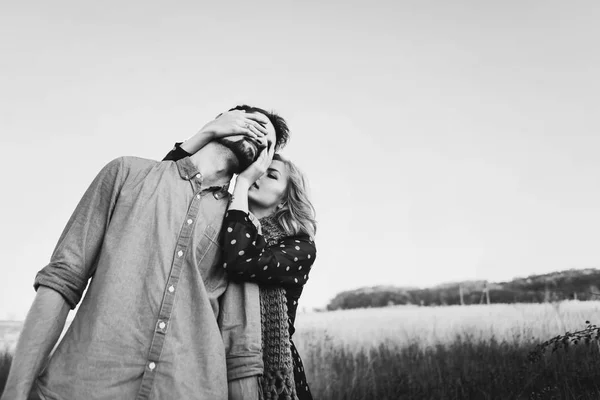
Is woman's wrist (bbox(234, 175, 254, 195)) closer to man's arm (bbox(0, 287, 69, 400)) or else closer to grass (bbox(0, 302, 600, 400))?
man's arm (bbox(0, 287, 69, 400))

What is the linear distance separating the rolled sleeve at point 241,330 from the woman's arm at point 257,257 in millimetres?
70

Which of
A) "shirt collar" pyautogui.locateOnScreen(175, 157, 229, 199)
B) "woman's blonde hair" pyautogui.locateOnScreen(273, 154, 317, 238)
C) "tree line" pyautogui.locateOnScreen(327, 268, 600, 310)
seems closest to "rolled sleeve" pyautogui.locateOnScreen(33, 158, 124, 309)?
"shirt collar" pyautogui.locateOnScreen(175, 157, 229, 199)

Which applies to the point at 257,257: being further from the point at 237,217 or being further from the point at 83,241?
the point at 83,241

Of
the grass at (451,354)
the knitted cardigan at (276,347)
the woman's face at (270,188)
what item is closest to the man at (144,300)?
the knitted cardigan at (276,347)

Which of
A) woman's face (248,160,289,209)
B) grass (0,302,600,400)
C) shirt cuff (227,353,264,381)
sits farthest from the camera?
grass (0,302,600,400)

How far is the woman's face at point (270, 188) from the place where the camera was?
8.61 ft

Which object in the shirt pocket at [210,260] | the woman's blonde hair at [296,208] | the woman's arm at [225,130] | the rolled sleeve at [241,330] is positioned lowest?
the rolled sleeve at [241,330]

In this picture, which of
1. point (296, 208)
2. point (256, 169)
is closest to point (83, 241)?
point (256, 169)

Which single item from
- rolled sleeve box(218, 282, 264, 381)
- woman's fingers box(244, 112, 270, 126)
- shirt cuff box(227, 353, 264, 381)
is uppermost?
woman's fingers box(244, 112, 270, 126)

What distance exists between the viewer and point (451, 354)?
3865 millimetres

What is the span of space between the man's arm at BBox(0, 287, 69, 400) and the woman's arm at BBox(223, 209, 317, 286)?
2.15ft

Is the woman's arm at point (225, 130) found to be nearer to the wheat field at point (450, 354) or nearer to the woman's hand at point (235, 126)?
the woman's hand at point (235, 126)

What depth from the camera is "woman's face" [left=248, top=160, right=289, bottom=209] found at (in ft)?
8.61

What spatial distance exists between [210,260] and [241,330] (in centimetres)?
32
